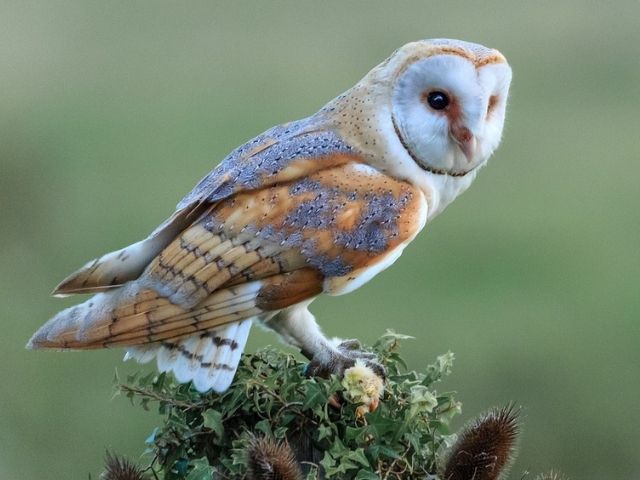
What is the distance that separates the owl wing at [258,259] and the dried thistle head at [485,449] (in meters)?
0.40

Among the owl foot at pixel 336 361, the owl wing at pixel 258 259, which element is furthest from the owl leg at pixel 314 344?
the owl wing at pixel 258 259

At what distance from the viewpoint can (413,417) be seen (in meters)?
1.96

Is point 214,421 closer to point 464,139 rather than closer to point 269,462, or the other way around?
point 269,462

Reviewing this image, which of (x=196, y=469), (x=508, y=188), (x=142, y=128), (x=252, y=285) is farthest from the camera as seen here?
(x=142, y=128)

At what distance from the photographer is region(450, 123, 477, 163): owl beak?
221cm

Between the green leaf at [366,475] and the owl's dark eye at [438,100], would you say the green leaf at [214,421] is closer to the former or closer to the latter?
the green leaf at [366,475]

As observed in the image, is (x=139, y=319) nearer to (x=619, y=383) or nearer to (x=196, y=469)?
(x=196, y=469)

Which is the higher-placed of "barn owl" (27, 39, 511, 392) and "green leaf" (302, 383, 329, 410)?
"barn owl" (27, 39, 511, 392)

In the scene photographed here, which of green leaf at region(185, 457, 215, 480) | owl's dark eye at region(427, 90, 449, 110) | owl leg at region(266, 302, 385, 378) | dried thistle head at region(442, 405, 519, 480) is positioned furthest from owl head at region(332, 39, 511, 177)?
green leaf at region(185, 457, 215, 480)

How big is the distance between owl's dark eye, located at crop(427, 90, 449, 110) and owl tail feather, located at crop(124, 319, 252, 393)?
0.53 meters

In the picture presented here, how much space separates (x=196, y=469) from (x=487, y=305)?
3.67 meters

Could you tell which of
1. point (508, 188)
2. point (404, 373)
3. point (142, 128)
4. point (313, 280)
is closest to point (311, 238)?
point (313, 280)

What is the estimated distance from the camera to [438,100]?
2225 millimetres

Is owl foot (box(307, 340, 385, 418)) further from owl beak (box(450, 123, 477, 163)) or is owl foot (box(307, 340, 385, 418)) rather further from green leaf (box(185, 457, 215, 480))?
owl beak (box(450, 123, 477, 163))
